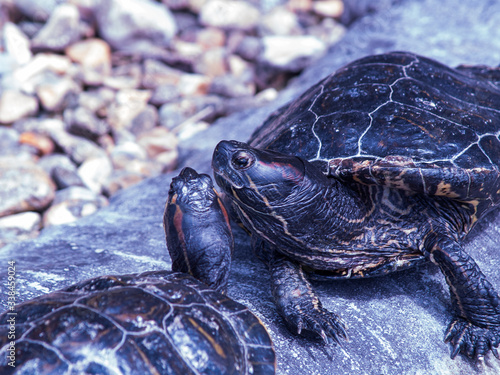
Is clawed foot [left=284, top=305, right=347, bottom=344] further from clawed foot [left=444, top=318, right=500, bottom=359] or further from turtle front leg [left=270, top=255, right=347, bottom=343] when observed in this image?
clawed foot [left=444, top=318, right=500, bottom=359]

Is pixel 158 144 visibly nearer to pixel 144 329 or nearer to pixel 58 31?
pixel 58 31

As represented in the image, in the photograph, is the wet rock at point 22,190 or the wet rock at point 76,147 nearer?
the wet rock at point 22,190

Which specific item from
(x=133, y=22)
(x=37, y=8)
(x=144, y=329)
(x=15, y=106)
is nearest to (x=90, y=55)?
(x=133, y=22)

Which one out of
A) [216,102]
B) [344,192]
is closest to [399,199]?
[344,192]

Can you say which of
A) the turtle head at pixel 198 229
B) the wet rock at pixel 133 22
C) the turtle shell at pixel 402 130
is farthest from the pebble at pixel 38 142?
the turtle head at pixel 198 229

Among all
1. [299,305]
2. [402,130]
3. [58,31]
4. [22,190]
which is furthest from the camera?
[58,31]

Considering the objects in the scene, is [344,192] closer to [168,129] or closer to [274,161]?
[274,161]

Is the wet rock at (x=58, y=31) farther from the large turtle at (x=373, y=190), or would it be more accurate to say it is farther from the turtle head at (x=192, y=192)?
the turtle head at (x=192, y=192)

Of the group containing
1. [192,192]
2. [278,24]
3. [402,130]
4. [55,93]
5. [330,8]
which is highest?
[330,8]
